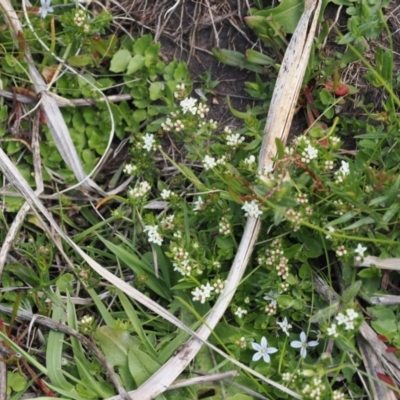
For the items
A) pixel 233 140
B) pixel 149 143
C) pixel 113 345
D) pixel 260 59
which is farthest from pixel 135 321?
pixel 260 59

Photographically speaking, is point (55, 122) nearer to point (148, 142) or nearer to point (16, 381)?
point (148, 142)

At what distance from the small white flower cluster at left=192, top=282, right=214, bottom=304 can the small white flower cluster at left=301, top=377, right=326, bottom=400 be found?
1.88ft

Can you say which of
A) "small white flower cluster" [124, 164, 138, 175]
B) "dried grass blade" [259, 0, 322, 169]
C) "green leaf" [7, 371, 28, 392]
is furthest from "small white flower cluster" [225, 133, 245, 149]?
"green leaf" [7, 371, 28, 392]

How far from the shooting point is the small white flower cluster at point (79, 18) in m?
3.35

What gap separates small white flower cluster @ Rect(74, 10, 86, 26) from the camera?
3350 millimetres

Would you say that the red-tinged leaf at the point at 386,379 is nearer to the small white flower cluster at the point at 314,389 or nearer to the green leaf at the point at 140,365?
the small white flower cluster at the point at 314,389

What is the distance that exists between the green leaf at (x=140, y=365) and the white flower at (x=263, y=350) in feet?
1.48

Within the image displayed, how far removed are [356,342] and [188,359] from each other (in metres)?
0.74

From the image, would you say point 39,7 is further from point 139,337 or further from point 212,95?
point 139,337

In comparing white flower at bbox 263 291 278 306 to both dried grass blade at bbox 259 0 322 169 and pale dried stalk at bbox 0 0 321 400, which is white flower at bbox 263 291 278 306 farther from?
dried grass blade at bbox 259 0 322 169

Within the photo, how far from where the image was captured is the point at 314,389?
269cm

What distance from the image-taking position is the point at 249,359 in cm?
305

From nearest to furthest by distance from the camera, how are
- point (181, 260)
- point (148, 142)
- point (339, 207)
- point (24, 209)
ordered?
point (339, 207) → point (181, 260) → point (148, 142) → point (24, 209)

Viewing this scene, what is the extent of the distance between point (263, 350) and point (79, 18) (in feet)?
6.05
